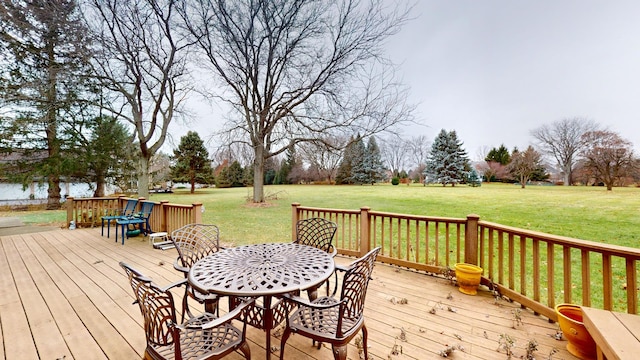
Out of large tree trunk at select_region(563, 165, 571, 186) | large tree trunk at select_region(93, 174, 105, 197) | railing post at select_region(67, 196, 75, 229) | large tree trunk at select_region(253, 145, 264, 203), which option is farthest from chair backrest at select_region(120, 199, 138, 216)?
large tree trunk at select_region(563, 165, 571, 186)

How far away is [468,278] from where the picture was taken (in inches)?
119

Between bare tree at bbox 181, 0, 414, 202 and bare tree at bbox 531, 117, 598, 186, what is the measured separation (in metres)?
28.0

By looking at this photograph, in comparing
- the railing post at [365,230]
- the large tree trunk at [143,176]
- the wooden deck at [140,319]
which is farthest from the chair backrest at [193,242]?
the large tree trunk at [143,176]

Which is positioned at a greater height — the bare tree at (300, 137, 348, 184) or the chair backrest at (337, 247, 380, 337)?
the bare tree at (300, 137, 348, 184)

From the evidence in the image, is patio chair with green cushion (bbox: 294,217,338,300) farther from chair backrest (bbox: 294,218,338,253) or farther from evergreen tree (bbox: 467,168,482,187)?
evergreen tree (bbox: 467,168,482,187)

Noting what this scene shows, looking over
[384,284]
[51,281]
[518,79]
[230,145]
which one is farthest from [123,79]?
[518,79]

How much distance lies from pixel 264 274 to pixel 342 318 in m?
0.64

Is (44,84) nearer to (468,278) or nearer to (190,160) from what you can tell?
(468,278)

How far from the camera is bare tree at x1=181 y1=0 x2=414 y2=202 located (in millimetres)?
9086

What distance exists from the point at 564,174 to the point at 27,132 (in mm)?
45612

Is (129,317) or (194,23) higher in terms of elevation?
(194,23)

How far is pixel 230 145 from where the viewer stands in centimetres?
1052

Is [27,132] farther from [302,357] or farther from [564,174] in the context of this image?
[564,174]

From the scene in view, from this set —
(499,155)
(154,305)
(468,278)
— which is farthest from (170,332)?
(499,155)
